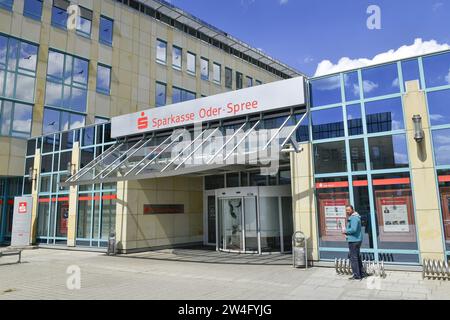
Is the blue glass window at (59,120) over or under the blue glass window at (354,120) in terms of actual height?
over

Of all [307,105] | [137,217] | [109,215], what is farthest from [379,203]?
[109,215]

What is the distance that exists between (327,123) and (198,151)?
15.5ft

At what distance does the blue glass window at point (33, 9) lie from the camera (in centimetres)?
2055

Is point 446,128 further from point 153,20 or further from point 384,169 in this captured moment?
point 153,20

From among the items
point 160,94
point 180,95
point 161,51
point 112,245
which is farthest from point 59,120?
point 112,245

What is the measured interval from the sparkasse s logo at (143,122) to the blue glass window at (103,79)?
8.95 metres

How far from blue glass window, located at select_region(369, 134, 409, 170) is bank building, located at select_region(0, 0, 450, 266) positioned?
0.03 m

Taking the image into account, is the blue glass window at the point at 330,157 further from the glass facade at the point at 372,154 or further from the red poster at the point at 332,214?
the red poster at the point at 332,214

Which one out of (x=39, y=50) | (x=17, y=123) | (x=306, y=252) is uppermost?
(x=39, y=50)

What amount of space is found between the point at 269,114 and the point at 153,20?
18.3m

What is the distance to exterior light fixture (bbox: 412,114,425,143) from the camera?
31.7ft

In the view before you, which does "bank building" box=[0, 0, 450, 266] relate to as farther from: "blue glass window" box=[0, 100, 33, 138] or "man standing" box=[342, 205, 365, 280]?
"man standing" box=[342, 205, 365, 280]

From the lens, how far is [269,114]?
12805 mm

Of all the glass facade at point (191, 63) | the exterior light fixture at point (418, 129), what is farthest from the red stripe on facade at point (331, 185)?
the glass facade at point (191, 63)
